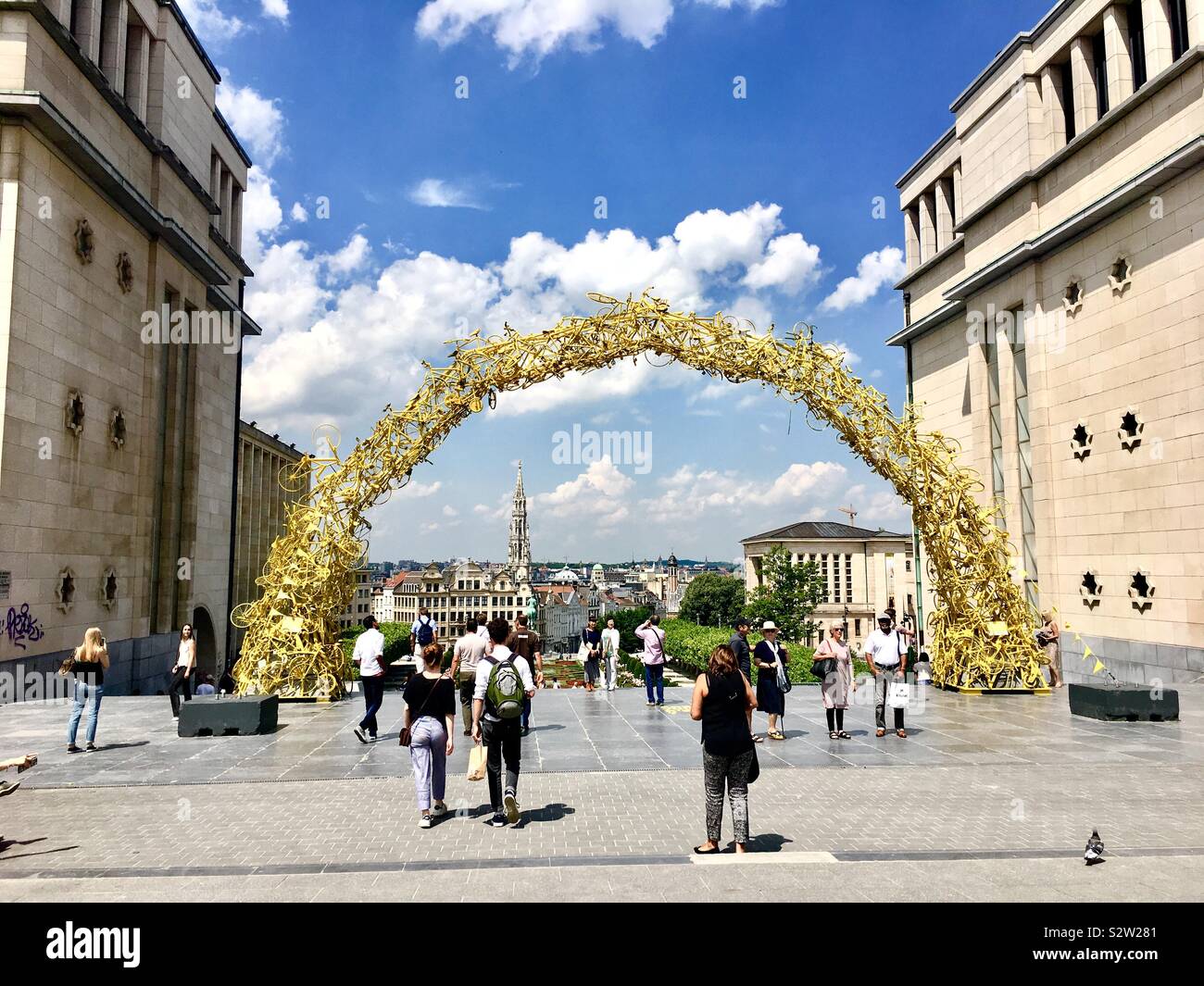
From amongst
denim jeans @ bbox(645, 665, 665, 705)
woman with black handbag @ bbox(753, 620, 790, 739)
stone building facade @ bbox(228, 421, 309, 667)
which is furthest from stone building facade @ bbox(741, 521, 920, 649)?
woman with black handbag @ bbox(753, 620, 790, 739)

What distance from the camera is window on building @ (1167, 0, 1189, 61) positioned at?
1733 cm

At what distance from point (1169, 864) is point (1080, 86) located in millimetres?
20663

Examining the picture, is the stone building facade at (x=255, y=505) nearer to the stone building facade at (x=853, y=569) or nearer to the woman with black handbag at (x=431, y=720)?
the woman with black handbag at (x=431, y=720)

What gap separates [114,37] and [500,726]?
21.0 m

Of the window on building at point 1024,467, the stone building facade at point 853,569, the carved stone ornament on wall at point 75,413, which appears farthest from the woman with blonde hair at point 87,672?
the stone building facade at point 853,569

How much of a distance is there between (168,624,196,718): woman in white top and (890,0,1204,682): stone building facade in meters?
19.3

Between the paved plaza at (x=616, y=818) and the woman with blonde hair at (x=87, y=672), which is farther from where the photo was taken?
the woman with blonde hair at (x=87, y=672)

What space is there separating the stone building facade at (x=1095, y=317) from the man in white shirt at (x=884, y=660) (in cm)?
886

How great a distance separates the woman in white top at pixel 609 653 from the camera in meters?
17.3

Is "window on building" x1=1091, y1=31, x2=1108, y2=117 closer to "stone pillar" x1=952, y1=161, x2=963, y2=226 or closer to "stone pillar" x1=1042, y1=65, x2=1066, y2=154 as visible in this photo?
"stone pillar" x1=1042, y1=65, x2=1066, y2=154

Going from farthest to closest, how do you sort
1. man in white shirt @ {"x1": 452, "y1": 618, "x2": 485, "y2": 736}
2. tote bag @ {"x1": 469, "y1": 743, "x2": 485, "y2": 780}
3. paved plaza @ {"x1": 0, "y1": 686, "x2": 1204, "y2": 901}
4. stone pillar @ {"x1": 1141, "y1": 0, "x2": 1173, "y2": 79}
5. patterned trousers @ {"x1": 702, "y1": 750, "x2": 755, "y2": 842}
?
stone pillar @ {"x1": 1141, "y1": 0, "x2": 1173, "y2": 79} < man in white shirt @ {"x1": 452, "y1": 618, "x2": 485, "y2": 736} < tote bag @ {"x1": 469, "y1": 743, "x2": 485, "y2": 780} < patterned trousers @ {"x1": 702, "y1": 750, "x2": 755, "y2": 842} < paved plaza @ {"x1": 0, "y1": 686, "x2": 1204, "y2": 901}

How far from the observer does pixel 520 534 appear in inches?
5866

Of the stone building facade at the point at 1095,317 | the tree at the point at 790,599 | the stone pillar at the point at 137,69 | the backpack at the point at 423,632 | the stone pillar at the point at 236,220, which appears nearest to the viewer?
the backpack at the point at 423,632
